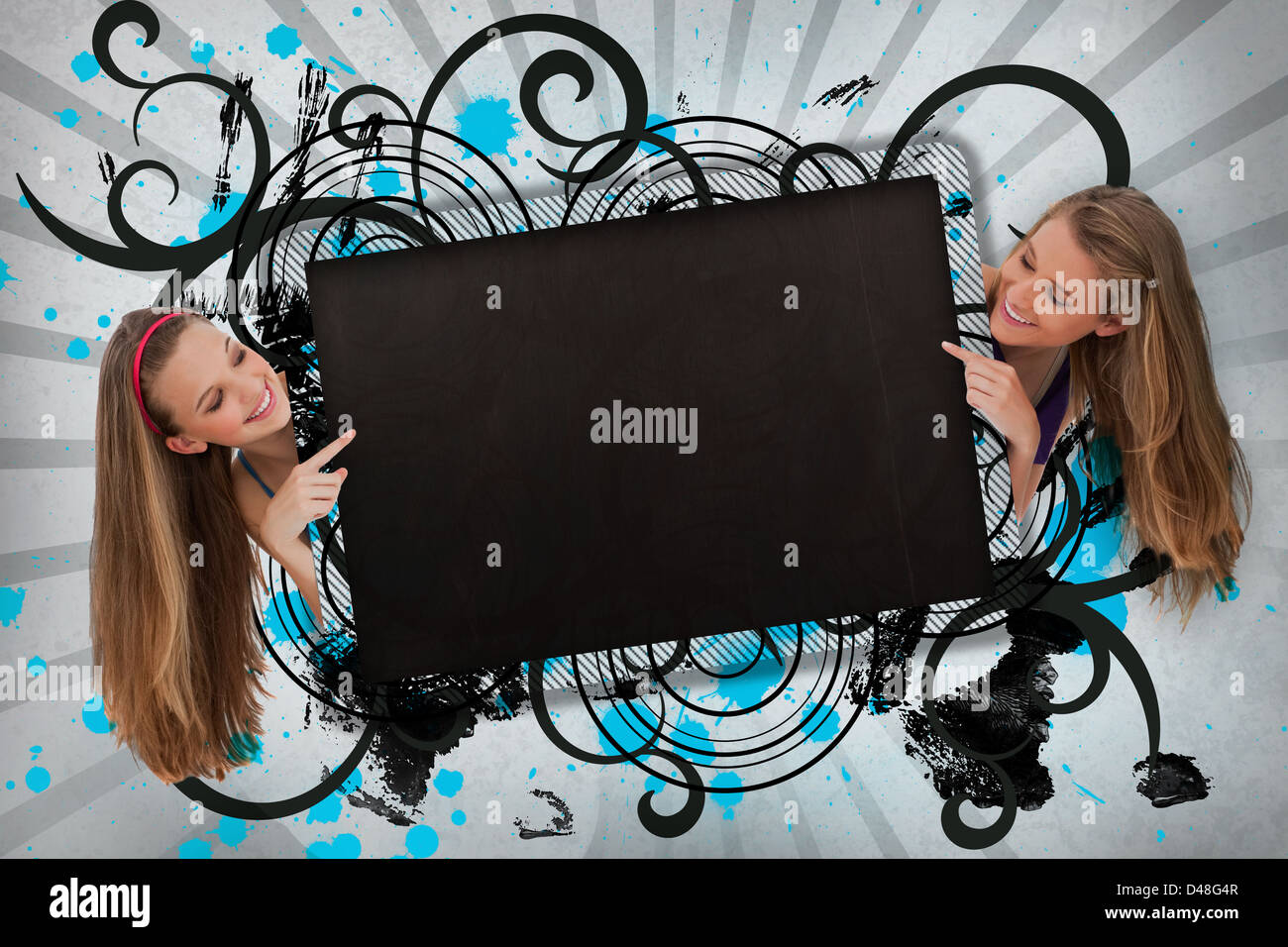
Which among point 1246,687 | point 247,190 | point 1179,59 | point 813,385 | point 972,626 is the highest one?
point 1179,59

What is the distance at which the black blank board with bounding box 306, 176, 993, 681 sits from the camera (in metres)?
1.42

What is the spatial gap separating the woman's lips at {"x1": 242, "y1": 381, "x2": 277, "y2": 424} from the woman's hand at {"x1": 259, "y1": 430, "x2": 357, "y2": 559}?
0.38 ft

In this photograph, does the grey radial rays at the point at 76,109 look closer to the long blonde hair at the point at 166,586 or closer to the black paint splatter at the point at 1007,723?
the long blonde hair at the point at 166,586

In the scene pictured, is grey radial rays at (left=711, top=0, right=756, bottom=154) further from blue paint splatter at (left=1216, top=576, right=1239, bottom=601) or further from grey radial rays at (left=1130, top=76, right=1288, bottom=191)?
blue paint splatter at (left=1216, top=576, right=1239, bottom=601)

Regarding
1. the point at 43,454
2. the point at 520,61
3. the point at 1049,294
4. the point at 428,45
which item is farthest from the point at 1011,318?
the point at 43,454

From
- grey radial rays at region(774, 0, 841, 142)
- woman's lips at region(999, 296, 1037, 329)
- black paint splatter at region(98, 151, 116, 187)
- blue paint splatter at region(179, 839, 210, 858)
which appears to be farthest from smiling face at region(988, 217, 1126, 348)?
blue paint splatter at region(179, 839, 210, 858)

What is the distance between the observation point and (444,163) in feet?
5.07

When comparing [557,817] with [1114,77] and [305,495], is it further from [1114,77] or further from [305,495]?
[1114,77]

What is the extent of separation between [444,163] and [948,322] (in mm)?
1010

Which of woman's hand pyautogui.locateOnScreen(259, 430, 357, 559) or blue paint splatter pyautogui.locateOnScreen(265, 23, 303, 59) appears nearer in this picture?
woman's hand pyautogui.locateOnScreen(259, 430, 357, 559)
